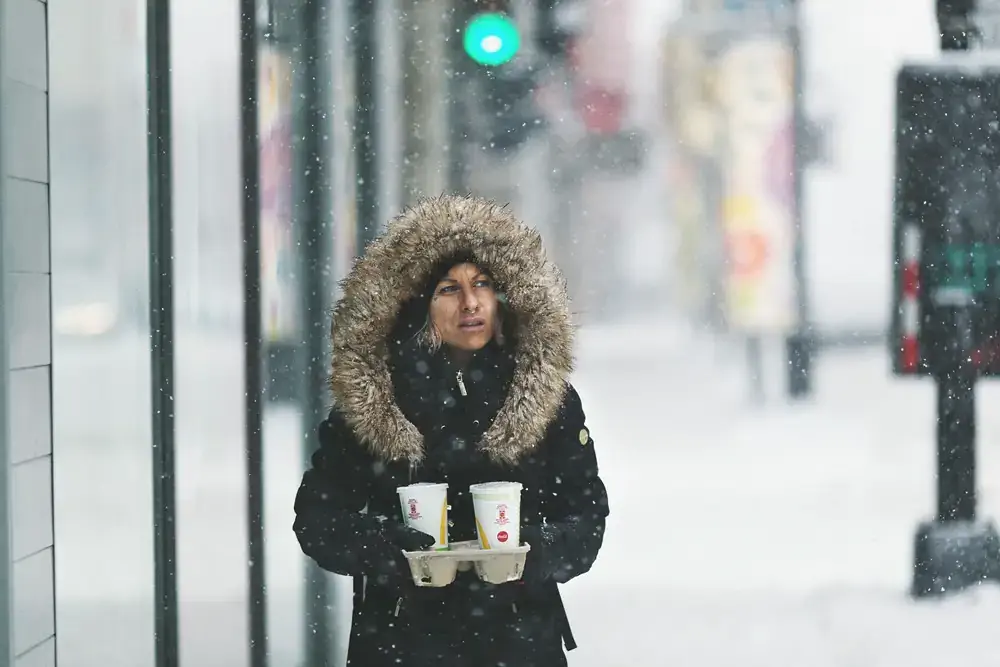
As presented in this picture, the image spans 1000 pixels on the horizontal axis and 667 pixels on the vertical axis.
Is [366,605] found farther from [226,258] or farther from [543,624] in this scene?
[226,258]

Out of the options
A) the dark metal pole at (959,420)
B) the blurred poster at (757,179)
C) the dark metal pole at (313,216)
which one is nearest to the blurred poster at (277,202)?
the dark metal pole at (313,216)

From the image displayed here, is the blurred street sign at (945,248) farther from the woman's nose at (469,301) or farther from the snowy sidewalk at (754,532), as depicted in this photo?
the woman's nose at (469,301)

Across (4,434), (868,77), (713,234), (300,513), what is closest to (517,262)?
(300,513)

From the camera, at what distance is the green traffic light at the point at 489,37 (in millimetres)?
4066

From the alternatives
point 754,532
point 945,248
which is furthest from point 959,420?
point 754,532

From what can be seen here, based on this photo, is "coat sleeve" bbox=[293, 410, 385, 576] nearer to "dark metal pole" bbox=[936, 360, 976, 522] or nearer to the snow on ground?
the snow on ground

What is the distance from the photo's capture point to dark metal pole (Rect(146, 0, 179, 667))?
136 inches

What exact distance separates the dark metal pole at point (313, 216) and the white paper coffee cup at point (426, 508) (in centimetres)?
166

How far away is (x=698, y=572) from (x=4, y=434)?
9.96 feet

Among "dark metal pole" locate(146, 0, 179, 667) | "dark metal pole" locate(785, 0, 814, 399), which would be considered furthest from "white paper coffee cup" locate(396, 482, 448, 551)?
"dark metal pole" locate(785, 0, 814, 399)

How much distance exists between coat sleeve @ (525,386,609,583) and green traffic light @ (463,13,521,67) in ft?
6.36

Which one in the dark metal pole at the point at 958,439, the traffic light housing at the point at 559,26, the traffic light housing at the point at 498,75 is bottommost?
the dark metal pole at the point at 958,439

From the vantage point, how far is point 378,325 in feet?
8.21

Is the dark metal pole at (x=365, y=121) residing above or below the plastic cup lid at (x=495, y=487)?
above
